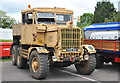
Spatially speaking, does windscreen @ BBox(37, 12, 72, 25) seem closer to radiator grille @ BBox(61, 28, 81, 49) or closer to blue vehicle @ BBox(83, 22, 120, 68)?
radiator grille @ BBox(61, 28, 81, 49)

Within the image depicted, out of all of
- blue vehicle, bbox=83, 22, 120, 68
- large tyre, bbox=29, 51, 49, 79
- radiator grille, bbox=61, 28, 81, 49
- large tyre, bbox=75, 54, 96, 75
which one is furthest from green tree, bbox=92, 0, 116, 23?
large tyre, bbox=29, 51, 49, 79

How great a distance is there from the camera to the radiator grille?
8719mm

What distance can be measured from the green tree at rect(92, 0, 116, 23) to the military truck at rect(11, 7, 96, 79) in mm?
43307

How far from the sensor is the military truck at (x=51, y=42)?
864cm

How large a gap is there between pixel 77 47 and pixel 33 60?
195 cm

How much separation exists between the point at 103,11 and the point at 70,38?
4739 cm

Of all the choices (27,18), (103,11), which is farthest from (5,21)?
(27,18)

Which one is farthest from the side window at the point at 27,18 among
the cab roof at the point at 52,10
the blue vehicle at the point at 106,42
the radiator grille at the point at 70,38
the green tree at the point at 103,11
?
the green tree at the point at 103,11

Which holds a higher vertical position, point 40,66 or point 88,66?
point 40,66

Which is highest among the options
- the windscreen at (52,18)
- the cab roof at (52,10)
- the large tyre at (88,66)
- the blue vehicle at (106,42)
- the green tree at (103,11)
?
the green tree at (103,11)

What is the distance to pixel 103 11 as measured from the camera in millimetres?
54469

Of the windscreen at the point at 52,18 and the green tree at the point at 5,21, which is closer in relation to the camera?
the windscreen at the point at 52,18

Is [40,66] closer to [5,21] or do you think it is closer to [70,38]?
[70,38]

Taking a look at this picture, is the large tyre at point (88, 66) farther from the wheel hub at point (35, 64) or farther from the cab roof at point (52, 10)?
the cab roof at point (52, 10)
